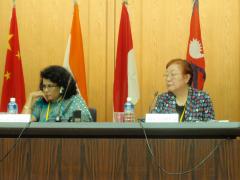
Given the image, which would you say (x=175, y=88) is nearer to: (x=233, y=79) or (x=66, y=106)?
(x=66, y=106)

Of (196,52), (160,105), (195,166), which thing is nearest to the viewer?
(195,166)

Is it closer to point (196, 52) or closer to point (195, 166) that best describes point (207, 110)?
point (196, 52)

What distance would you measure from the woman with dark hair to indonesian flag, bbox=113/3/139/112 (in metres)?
0.89

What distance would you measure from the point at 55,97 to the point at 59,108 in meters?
0.16

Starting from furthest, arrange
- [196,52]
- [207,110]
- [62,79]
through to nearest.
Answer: [196,52] → [62,79] → [207,110]

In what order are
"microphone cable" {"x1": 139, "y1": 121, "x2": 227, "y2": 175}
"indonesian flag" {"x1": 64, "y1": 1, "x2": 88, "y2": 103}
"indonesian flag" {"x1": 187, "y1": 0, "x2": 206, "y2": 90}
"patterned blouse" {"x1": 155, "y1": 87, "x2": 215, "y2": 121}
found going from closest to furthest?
"microphone cable" {"x1": 139, "y1": 121, "x2": 227, "y2": 175} < "patterned blouse" {"x1": 155, "y1": 87, "x2": 215, "y2": 121} < "indonesian flag" {"x1": 187, "y1": 0, "x2": 206, "y2": 90} < "indonesian flag" {"x1": 64, "y1": 1, "x2": 88, "y2": 103}

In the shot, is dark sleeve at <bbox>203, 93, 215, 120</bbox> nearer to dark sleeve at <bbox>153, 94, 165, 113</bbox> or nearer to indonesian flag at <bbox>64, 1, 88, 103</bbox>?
dark sleeve at <bbox>153, 94, 165, 113</bbox>

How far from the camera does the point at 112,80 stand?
509 centimetres

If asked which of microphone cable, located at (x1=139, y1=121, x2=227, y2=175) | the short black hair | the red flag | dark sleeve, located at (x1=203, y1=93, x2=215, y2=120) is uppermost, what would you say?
the red flag

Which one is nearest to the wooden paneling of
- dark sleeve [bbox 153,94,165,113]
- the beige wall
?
dark sleeve [bbox 153,94,165,113]

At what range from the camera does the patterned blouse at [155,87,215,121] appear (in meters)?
3.54

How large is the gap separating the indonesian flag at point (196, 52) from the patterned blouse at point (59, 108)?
1.30 m

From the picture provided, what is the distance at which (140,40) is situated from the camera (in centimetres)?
509

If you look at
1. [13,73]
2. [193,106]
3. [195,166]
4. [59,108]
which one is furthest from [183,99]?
[13,73]
